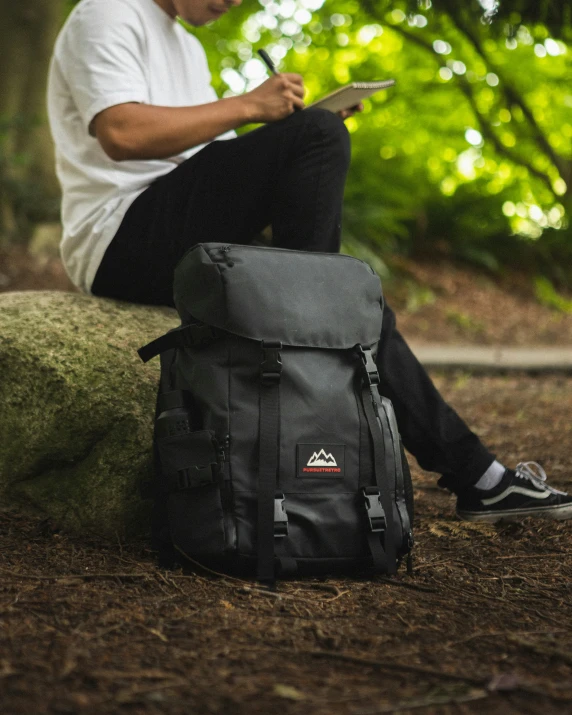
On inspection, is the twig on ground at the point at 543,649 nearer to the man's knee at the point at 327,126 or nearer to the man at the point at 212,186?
the man at the point at 212,186

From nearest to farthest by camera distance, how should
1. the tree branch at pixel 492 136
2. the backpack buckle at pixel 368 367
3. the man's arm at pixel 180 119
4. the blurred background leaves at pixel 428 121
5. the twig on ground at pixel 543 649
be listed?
the twig on ground at pixel 543 649 → the backpack buckle at pixel 368 367 → the man's arm at pixel 180 119 → the blurred background leaves at pixel 428 121 → the tree branch at pixel 492 136

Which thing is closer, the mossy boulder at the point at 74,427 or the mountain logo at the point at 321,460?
the mountain logo at the point at 321,460

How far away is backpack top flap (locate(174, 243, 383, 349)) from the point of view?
6.18ft

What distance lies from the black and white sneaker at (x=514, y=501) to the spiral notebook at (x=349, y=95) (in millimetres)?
1316

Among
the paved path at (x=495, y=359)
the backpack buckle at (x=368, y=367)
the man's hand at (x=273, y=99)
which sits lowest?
the paved path at (x=495, y=359)

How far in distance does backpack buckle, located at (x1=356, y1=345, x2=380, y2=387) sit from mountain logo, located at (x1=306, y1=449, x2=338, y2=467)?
0.23m

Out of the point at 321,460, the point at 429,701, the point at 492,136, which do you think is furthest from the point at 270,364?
the point at 492,136

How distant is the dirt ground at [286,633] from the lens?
4.04 ft

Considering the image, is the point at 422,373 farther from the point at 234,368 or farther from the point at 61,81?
the point at 61,81

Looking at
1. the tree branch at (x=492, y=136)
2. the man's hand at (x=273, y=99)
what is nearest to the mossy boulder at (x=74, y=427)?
the man's hand at (x=273, y=99)

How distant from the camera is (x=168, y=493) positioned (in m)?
1.92

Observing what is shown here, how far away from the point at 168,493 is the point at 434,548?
0.83m

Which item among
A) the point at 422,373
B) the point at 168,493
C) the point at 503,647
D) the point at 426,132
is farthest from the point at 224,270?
the point at 426,132

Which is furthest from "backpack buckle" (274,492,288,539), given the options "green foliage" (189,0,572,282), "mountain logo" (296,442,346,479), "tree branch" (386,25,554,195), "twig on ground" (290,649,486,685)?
"tree branch" (386,25,554,195)
